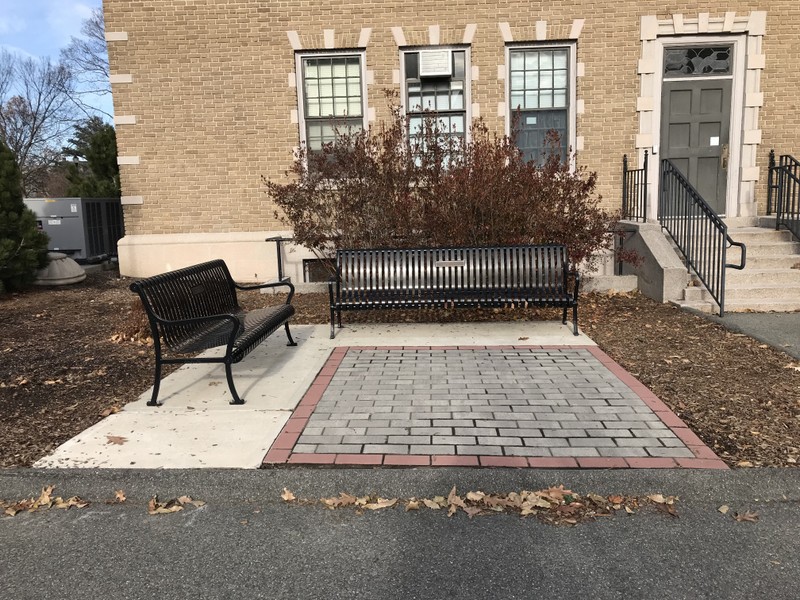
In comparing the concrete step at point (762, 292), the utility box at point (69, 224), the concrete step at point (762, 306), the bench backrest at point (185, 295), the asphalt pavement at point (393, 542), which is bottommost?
the asphalt pavement at point (393, 542)

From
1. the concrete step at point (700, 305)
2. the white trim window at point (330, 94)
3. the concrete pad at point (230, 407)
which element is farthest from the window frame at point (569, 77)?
the concrete pad at point (230, 407)

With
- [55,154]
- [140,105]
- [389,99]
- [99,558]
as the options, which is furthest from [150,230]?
[55,154]

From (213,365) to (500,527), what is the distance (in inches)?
152

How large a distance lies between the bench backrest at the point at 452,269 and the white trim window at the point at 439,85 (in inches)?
171

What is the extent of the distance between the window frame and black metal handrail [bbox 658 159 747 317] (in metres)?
2.01

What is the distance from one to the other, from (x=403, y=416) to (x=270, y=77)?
27.9 ft

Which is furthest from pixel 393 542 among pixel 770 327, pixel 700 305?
pixel 700 305

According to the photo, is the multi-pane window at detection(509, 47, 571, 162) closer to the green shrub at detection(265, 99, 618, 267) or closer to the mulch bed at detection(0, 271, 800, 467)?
the green shrub at detection(265, 99, 618, 267)

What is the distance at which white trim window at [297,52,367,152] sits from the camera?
1104 centimetres

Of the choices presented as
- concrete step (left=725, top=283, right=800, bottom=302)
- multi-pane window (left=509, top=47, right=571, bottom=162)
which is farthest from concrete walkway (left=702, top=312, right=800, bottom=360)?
multi-pane window (left=509, top=47, right=571, bottom=162)

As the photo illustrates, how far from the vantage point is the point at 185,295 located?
5297 mm

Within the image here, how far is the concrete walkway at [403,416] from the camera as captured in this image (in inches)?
150

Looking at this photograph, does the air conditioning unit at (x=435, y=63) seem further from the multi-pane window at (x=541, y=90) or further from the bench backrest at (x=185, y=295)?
the bench backrest at (x=185, y=295)

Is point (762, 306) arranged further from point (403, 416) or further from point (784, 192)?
point (403, 416)
